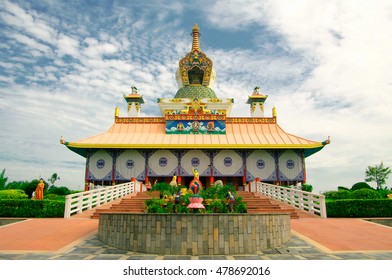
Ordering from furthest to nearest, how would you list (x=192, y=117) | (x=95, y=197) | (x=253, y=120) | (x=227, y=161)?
1. (x=253, y=120)
2. (x=192, y=117)
3. (x=227, y=161)
4. (x=95, y=197)

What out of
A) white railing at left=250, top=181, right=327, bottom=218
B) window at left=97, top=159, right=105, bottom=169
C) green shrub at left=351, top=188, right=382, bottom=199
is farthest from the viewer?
window at left=97, top=159, right=105, bottom=169

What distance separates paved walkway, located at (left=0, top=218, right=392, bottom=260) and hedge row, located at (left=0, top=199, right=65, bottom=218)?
229 centimetres

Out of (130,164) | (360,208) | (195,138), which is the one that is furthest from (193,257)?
(130,164)

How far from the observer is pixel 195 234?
6.69m

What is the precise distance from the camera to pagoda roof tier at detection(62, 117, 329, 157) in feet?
68.9

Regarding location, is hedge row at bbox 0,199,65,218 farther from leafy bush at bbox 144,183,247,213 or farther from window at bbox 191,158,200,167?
window at bbox 191,158,200,167

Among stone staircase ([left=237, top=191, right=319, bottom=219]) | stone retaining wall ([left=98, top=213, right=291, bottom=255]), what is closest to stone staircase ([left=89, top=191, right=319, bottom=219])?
stone staircase ([left=237, top=191, right=319, bottom=219])

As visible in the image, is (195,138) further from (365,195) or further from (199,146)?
(365,195)

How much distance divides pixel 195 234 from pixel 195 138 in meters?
16.0

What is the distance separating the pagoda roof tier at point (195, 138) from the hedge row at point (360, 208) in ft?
25.2

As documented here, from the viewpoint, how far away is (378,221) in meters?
12.7

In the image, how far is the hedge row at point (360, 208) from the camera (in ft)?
44.5

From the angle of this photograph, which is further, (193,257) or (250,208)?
(250,208)

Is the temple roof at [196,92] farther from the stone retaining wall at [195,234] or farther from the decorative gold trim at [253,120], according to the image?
the stone retaining wall at [195,234]
